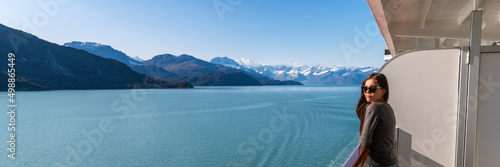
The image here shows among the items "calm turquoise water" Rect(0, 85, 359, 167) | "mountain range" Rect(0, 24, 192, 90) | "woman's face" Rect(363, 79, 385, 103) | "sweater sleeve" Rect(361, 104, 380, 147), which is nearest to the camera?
"sweater sleeve" Rect(361, 104, 380, 147)

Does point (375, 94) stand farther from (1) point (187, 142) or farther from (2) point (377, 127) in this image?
(1) point (187, 142)

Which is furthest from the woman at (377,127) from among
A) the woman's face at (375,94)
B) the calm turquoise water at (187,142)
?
the calm turquoise water at (187,142)

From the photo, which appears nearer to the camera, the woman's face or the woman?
the woman

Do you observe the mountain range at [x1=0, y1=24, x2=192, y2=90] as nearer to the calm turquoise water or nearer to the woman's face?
the calm turquoise water

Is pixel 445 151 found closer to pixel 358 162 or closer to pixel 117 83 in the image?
pixel 358 162

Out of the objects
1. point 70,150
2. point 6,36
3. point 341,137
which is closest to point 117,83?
point 6,36

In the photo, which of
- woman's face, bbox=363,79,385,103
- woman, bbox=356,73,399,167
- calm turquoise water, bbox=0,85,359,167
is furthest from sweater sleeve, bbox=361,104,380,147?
calm turquoise water, bbox=0,85,359,167
